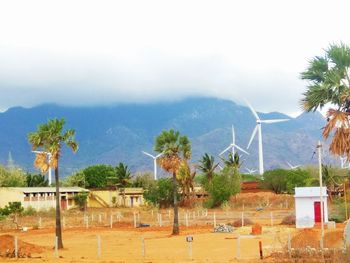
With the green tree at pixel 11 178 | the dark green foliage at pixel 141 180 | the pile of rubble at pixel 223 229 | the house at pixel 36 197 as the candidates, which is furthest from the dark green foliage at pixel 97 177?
the pile of rubble at pixel 223 229

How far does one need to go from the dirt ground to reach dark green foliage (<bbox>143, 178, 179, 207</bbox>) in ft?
108

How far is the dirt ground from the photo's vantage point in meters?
27.4

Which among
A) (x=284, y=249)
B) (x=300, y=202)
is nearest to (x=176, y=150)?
(x=300, y=202)

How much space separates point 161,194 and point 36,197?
53.9ft

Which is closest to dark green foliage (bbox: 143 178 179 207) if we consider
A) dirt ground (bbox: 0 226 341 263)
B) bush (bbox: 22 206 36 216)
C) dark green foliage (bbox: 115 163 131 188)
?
dark green foliage (bbox: 115 163 131 188)

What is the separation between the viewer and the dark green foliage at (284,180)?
89025 mm

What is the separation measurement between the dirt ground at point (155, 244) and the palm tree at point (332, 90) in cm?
685

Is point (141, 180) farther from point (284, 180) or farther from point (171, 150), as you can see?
point (171, 150)

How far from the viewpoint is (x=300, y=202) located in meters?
44.5

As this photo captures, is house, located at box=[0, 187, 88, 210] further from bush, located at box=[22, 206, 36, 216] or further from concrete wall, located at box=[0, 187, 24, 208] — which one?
bush, located at box=[22, 206, 36, 216]

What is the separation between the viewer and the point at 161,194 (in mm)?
86000

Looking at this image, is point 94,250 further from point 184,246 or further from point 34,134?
point 34,134

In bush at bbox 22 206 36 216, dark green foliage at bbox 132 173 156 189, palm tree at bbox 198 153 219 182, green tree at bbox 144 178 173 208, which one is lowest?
bush at bbox 22 206 36 216

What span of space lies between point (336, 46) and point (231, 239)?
19866 millimetres
